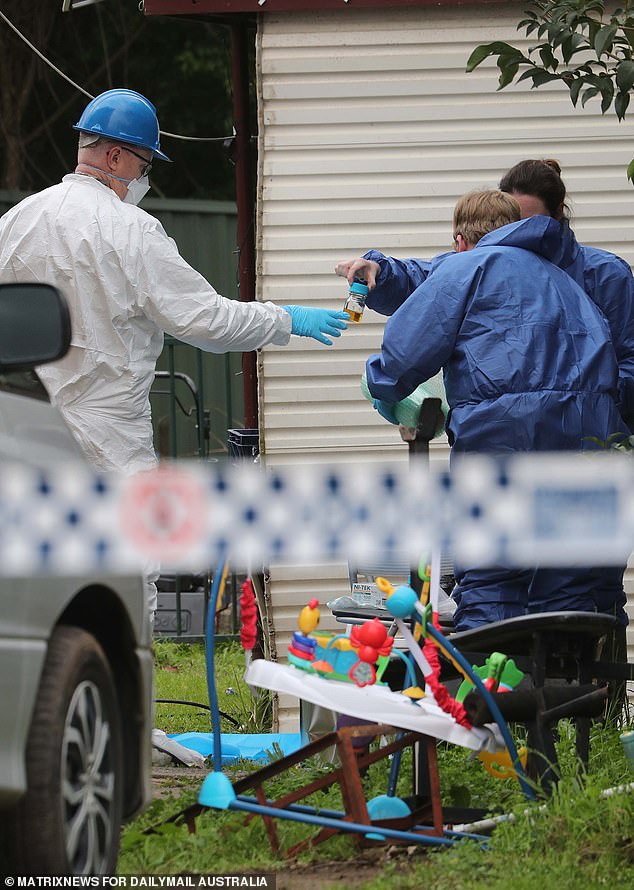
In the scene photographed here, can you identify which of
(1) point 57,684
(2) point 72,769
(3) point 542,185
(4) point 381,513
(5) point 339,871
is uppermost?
(3) point 542,185

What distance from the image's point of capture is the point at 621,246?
708 cm

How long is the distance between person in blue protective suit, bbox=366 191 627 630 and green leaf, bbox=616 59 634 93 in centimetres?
73

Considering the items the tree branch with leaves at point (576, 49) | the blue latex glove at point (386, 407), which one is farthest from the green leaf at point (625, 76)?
the blue latex glove at point (386, 407)

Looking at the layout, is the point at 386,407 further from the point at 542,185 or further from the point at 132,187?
the point at 132,187

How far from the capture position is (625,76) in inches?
176

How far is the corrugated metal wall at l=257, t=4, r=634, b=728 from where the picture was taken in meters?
6.98

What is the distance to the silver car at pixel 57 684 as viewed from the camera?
3.08m

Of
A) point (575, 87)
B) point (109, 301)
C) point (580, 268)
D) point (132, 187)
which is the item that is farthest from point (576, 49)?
point (132, 187)

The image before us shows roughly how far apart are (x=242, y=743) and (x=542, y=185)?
2603 mm

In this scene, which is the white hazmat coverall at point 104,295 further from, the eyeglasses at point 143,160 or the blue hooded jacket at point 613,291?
the blue hooded jacket at point 613,291

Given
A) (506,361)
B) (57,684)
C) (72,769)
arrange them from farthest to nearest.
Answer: (506,361)
(72,769)
(57,684)

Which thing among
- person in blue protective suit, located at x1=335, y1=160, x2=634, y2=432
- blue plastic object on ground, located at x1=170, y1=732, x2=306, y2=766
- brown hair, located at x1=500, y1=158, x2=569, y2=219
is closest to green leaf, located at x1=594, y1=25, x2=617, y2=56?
person in blue protective suit, located at x1=335, y1=160, x2=634, y2=432

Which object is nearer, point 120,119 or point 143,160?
point 120,119

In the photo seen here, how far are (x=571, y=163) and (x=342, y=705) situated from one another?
3.93m
